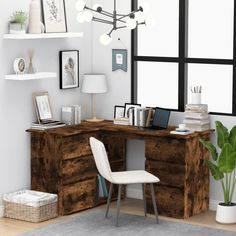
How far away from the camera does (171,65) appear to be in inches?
285

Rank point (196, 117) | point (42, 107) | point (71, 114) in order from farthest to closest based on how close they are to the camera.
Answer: point (71, 114) < point (42, 107) < point (196, 117)

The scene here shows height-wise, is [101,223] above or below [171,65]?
below

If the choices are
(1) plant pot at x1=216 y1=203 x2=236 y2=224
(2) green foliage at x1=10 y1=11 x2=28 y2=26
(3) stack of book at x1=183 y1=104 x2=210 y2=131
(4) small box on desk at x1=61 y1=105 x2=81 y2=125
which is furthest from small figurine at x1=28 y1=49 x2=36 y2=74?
(1) plant pot at x1=216 y1=203 x2=236 y2=224

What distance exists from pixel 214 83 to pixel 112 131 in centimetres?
108

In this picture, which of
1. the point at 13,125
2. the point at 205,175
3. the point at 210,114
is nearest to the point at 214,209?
the point at 205,175

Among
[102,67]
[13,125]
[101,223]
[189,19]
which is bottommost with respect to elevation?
[101,223]

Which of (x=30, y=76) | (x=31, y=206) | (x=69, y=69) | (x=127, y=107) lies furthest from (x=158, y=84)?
(x=31, y=206)

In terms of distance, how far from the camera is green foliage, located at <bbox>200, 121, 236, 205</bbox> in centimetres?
636

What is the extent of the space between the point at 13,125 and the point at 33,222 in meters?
0.92

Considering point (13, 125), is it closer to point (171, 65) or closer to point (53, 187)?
point (53, 187)

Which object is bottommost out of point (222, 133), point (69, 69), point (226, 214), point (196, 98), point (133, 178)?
point (226, 214)

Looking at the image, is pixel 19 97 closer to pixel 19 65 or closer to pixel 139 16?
pixel 19 65

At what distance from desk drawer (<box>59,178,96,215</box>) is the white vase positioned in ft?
4.81

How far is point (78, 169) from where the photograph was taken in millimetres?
6902
